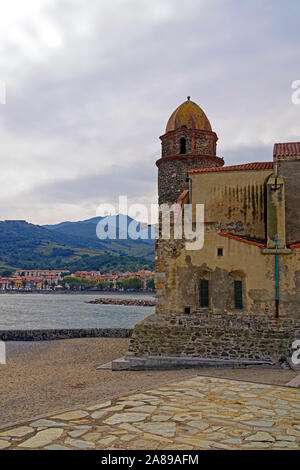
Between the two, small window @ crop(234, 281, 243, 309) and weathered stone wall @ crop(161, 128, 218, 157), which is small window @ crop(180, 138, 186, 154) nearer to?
weathered stone wall @ crop(161, 128, 218, 157)

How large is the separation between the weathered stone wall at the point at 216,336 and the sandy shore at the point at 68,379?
101 cm

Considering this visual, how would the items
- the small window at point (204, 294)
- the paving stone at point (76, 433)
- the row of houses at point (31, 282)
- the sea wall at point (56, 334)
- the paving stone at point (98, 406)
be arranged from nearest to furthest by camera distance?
the paving stone at point (76, 433) → the paving stone at point (98, 406) → the small window at point (204, 294) → the sea wall at point (56, 334) → the row of houses at point (31, 282)

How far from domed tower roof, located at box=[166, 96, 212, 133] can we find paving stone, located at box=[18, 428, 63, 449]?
2361cm

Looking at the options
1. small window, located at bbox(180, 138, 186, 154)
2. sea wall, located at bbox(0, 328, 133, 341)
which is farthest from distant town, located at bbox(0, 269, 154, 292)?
small window, located at bbox(180, 138, 186, 154)

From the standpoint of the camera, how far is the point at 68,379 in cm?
1505

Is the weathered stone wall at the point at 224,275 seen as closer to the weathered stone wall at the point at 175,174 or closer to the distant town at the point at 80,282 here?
the weathered stone wall at the point at 175,174

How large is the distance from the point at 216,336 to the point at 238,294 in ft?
5.79

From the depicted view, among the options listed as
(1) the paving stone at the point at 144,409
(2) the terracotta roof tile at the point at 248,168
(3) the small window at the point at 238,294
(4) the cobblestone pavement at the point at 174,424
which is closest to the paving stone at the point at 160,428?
(4) the cobblestone pavement at the point at 174,424

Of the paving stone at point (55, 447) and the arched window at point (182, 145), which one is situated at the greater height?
the arched window at point (182, 145)

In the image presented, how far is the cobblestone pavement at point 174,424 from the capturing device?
229 inches

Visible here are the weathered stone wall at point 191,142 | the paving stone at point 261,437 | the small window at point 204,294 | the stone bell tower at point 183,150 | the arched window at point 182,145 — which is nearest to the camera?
the paving stone at point 261,437

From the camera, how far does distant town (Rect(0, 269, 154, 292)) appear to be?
151 metres

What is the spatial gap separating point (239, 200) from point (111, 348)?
14.1 meters

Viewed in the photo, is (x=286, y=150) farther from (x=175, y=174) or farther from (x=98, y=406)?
(x=98, y=406)
